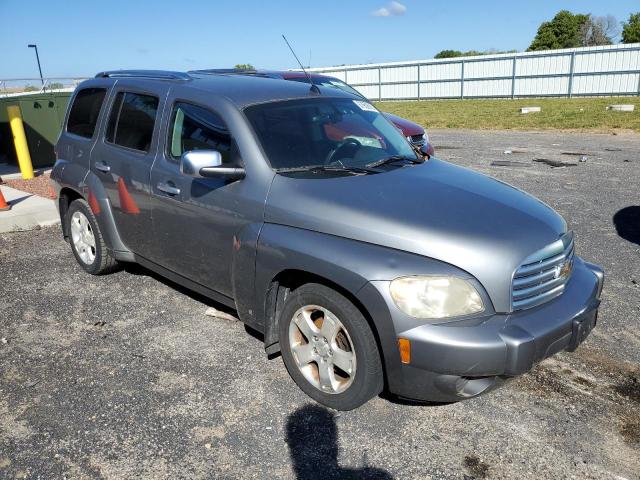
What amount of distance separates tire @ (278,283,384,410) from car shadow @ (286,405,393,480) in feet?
0.37

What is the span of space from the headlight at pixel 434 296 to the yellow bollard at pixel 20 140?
984 centimetres

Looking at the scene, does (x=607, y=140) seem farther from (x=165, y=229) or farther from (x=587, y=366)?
(x=165, y=229)

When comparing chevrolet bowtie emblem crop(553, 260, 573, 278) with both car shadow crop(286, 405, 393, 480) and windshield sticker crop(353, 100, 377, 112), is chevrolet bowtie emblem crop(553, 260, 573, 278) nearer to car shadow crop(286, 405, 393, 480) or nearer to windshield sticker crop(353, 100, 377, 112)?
car shadow crop(286, 405, 393, 480)

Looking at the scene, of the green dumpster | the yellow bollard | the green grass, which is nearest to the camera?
the yellow bollard

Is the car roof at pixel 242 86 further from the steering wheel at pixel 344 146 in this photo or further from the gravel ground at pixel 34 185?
the gravel ground at pixel 34 185

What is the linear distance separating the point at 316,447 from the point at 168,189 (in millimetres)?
2143

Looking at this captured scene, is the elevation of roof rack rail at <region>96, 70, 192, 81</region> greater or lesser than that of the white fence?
greater

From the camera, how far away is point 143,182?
14.2 ft

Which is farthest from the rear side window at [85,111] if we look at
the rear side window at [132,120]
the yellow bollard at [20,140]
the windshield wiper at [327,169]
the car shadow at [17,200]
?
the yellow bollard at [20,140]

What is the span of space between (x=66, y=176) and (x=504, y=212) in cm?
414

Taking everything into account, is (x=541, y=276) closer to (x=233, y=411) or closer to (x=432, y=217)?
(x=432, y=217)

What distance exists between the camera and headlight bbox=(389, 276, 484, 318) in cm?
279

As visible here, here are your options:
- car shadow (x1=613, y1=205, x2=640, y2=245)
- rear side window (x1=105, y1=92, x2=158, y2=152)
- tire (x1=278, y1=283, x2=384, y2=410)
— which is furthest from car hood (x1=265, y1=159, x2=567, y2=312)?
car shadow (x1=613, y1=205, x2=640, y2=245)

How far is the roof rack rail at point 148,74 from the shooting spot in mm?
4441
